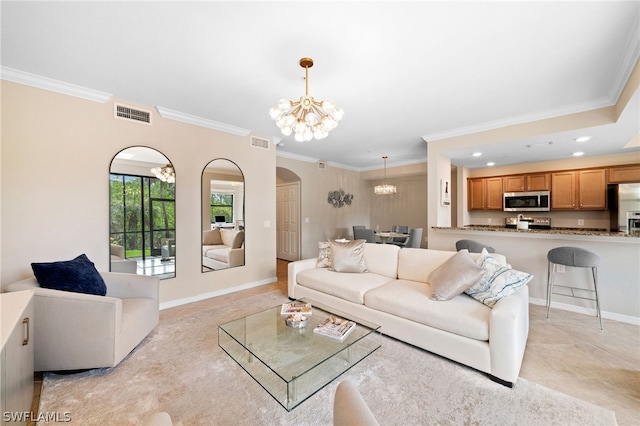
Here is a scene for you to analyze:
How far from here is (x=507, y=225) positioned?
5797 mm

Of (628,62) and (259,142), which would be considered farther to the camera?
(259,142)

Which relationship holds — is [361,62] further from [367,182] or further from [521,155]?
[367,182]

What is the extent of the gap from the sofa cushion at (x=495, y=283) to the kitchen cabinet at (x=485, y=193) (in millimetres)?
4229

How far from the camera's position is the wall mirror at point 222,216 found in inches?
150

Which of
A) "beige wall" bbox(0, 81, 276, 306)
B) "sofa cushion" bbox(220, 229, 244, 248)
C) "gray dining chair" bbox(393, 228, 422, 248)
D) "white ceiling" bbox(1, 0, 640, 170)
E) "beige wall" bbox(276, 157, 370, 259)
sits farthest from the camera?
"beige wall" bbox(276, 157, 370, 259)

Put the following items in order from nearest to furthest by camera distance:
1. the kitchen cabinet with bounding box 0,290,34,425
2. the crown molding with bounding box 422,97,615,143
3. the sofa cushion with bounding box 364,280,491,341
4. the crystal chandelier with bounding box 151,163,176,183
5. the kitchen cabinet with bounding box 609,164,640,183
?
the kitchen cabinet with bounding box 0,290,34,425 < the sofa cushion with bounding box 364,280,491,341 < the crown molding with bounding box 422,97,615,143 < the crystal chandelier with bounding box 151,163,176,183 < the kitchen cabinet with bounding box 609,164,640,183

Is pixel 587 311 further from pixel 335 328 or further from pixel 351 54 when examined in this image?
pixel 351 54

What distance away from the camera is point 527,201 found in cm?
536

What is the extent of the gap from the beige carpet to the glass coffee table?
0.18 metres

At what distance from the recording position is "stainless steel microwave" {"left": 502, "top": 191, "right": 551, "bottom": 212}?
5177 mm

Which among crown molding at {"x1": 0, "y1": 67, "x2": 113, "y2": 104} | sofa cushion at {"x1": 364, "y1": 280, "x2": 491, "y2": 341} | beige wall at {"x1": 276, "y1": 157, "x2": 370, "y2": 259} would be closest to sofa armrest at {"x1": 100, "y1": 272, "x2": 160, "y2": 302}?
crown molding at {"x1": 0, "y1": 67, "x2": 113, "y2": 104}

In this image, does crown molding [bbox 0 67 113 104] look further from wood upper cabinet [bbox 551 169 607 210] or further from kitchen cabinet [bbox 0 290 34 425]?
wood upper cabinet [bbox 551 169 607 210]

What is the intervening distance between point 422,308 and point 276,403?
1419mm

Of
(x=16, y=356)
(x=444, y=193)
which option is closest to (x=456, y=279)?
(x=444, y=193)
